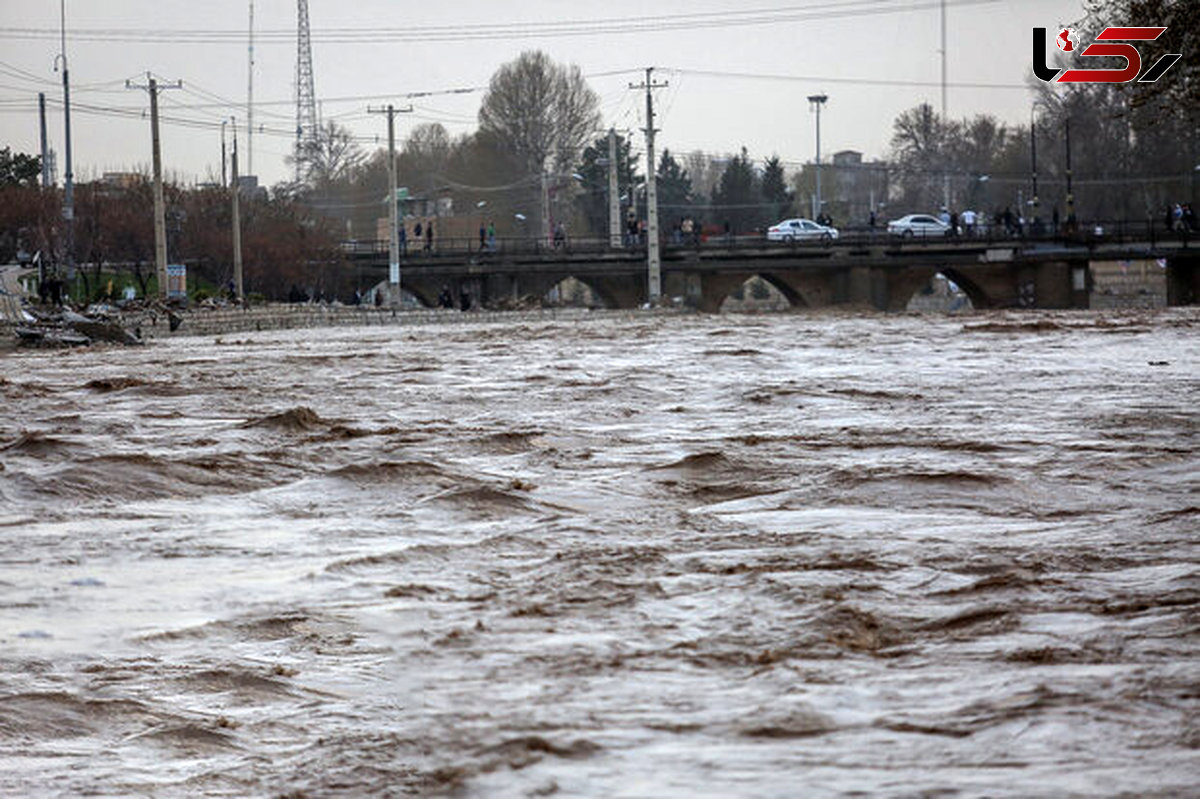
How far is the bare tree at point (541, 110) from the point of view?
11806 cm

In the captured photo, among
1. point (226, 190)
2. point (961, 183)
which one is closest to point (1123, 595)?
point (226, 190)

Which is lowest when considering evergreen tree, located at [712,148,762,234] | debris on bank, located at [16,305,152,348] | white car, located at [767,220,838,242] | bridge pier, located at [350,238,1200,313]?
debris on bank, located at [16,305,152,348]

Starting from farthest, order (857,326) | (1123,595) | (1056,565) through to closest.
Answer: (857,326), (1056,565), (1123,595)

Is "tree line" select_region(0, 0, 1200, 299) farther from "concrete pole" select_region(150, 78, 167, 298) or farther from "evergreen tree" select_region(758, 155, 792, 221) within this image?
"concrete pole" select_region(150, 78, 167, 298)

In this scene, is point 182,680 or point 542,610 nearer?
point 182,680

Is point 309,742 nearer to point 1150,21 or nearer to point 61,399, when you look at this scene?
point 61,399

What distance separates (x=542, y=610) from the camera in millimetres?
7805

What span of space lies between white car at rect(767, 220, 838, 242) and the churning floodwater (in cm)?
6736

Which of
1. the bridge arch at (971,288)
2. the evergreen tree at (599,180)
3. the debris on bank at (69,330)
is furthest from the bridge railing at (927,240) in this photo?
the debris on bank at (69,330)

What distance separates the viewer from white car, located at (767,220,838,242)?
8544 cm

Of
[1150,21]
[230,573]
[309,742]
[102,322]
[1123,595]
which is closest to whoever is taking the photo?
[309,742]

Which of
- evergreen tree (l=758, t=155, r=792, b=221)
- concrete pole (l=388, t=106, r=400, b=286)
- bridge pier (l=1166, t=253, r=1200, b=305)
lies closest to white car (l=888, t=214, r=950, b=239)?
bridge pier (l=1166, t=253, r=1200, b=305)

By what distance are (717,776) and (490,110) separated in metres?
117

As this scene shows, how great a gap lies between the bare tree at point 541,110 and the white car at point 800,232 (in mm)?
32170
